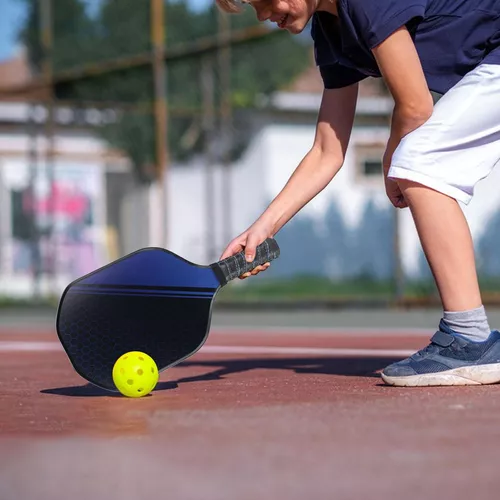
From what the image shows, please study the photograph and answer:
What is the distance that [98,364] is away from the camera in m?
3.98

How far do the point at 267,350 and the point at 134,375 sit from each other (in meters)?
2.51

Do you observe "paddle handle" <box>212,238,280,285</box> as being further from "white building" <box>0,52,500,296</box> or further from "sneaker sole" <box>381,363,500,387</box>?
"white building" <box>0,52,500,296</box>

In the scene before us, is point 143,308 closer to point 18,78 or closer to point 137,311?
point 137,311

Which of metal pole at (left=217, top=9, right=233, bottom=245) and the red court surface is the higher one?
metal pole at (left=217, top=9, right=233, bottom=245)

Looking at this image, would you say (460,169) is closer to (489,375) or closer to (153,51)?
(489,375)

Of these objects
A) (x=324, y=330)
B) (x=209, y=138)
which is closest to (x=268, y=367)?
(x=324, y=330)

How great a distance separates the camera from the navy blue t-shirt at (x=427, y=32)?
3.67m

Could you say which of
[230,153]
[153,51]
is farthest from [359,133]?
[153,51]

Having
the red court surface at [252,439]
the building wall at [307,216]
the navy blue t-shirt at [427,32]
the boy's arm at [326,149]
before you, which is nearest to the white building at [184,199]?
the building wall at [307,216]

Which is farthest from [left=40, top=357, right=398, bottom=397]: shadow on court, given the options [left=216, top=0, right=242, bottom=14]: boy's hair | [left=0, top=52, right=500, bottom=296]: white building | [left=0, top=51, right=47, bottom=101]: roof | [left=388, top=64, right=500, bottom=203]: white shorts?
[left=0, top=51, right=47, bottom=101]: roof

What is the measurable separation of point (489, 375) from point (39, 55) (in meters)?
10.9

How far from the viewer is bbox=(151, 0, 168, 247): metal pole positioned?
13.5 metres

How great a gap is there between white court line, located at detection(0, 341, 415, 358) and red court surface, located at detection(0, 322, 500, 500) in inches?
41.0

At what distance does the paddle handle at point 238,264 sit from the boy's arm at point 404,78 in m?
0.61
